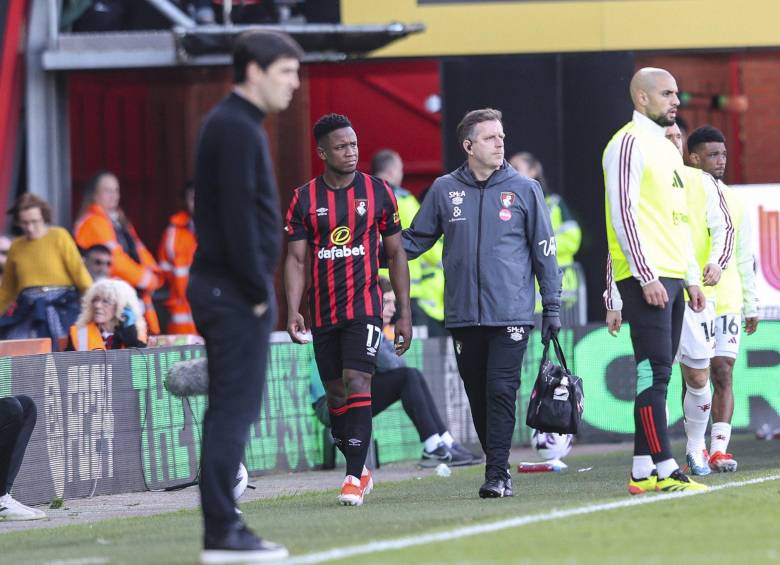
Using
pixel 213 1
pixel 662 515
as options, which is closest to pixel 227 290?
pixel 662 515

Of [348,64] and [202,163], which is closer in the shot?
[202,163]

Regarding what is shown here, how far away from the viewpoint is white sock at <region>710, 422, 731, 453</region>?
11.3m

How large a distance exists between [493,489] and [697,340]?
2.09 m

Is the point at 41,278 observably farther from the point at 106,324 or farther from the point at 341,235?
the point at 341,235

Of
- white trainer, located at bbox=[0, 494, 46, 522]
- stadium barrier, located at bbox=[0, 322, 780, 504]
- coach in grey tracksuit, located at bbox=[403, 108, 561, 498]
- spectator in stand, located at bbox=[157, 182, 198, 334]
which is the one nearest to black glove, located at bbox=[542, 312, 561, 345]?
coach in grey tracksuit, located at bbox=[403, 108, 561, 498]

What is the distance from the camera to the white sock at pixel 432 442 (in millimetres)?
12734

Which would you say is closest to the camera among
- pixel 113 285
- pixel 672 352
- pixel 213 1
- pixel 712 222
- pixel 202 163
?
pixel 202 163

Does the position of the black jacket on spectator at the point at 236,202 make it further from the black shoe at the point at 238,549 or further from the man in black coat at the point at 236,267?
the black shoe at the point at 238,549

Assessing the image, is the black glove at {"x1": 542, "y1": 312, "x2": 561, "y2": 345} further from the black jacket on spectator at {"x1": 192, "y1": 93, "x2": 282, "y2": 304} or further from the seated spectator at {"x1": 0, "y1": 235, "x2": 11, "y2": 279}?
the seated spectator at {"x1": 0, "y1": 235, "x2": 11, "y2": 279}

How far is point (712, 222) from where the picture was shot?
36.2 feet

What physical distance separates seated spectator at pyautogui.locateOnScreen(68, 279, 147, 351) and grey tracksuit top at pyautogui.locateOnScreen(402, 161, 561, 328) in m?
3.18

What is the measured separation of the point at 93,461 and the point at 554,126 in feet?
25.7

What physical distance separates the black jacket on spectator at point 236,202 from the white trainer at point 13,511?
3.04 m

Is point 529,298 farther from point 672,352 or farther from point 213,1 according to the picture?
point 213,1
